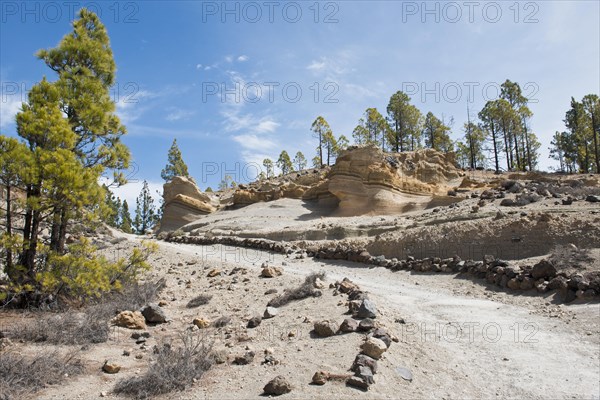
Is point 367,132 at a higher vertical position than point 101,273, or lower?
higher

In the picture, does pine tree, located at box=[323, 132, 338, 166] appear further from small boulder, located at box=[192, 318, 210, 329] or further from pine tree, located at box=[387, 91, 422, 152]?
small boulder, located at box=[192, 318, 210, 329]

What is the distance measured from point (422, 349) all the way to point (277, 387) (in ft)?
7.87

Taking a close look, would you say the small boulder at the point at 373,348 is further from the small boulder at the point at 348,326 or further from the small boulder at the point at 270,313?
the small boulder at the point at 270,313

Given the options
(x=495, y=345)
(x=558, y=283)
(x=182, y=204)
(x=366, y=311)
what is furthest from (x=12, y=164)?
(x=182, y=204)

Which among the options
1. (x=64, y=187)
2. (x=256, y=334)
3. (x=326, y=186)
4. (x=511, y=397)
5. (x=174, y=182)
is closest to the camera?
(x=511, y=397)

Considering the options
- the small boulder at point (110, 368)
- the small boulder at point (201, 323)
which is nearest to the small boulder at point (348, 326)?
the small boulder at point (201, 323)

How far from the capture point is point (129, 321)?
7.09 meters

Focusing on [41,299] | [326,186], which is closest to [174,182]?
[326,186]

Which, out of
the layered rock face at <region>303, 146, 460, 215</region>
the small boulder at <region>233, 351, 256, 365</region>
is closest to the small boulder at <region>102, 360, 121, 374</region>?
the small boulder at <region>233, 351, 256, 365</region>

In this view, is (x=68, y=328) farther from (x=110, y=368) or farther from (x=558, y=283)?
(x=558, y=283)

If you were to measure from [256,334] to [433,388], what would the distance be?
115 inches

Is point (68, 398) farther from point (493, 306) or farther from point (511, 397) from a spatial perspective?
point (493, 306)

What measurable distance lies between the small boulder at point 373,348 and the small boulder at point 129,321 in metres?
4.25

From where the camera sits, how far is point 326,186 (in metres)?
32.3
